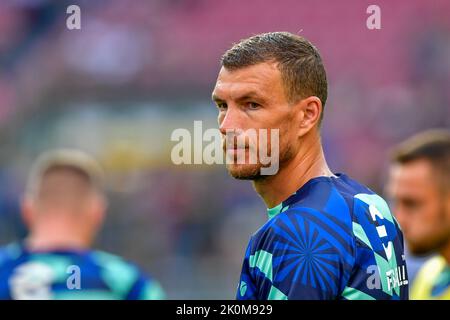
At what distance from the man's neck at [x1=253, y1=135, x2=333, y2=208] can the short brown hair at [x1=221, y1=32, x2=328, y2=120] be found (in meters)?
0.19

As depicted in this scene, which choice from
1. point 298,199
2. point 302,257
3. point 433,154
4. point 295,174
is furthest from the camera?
point 433,154

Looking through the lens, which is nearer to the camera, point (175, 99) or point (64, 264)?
point (64, 264)

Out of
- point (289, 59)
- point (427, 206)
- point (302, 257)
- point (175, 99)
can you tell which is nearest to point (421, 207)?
point (427, 206)

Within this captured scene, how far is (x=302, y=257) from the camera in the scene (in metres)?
2.47

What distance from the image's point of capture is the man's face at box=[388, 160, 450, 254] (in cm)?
582

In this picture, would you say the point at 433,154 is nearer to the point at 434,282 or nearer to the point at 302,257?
the point at 434,282

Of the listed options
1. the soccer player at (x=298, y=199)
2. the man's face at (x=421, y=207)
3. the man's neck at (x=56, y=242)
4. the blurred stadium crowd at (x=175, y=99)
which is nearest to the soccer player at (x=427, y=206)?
the man's face at (x=421, y=207)

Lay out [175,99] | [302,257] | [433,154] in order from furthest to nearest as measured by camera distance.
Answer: [175,99] < [433,154] < [302,257]

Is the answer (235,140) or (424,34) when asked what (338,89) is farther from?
(235,140)

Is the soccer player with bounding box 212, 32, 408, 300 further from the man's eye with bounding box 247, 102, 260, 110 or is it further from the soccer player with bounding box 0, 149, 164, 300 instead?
the soccer player with bounding box 0, 149, 164, 300

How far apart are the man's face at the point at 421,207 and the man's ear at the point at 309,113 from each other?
125 inches

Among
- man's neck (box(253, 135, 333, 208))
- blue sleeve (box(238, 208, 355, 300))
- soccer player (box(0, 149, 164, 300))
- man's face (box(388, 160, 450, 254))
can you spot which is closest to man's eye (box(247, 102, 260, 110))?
man's neck (box(253, 135, 333, 208))

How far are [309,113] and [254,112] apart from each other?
219mm

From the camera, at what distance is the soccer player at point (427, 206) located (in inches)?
229
